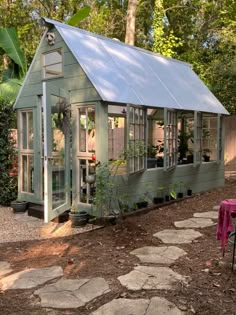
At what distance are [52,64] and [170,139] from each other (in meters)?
2.92

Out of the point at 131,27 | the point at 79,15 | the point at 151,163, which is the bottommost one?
the point at 151,163

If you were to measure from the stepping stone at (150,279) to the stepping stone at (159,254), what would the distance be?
24cm

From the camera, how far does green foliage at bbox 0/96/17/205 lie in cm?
783

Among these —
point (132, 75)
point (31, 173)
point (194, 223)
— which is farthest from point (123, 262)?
point (132, 75)

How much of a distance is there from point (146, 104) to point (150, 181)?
1577 millimetres

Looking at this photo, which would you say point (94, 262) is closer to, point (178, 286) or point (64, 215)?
point (178, 286)

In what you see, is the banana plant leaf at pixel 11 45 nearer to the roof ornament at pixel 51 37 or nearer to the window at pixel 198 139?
the roof ornament at pixel 51 37

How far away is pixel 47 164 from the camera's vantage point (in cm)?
540

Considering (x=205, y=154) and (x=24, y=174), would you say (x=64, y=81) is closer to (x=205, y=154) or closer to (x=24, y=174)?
(x=24, y=174)

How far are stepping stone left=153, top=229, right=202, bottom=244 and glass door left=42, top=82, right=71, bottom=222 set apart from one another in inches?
67.8

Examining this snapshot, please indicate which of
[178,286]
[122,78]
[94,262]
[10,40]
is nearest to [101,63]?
[122,78]

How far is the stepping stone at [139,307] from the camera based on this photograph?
2.93 meters

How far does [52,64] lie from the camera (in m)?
6.90

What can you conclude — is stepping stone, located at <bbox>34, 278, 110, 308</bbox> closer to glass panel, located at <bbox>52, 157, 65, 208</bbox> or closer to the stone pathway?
the stone pathway
